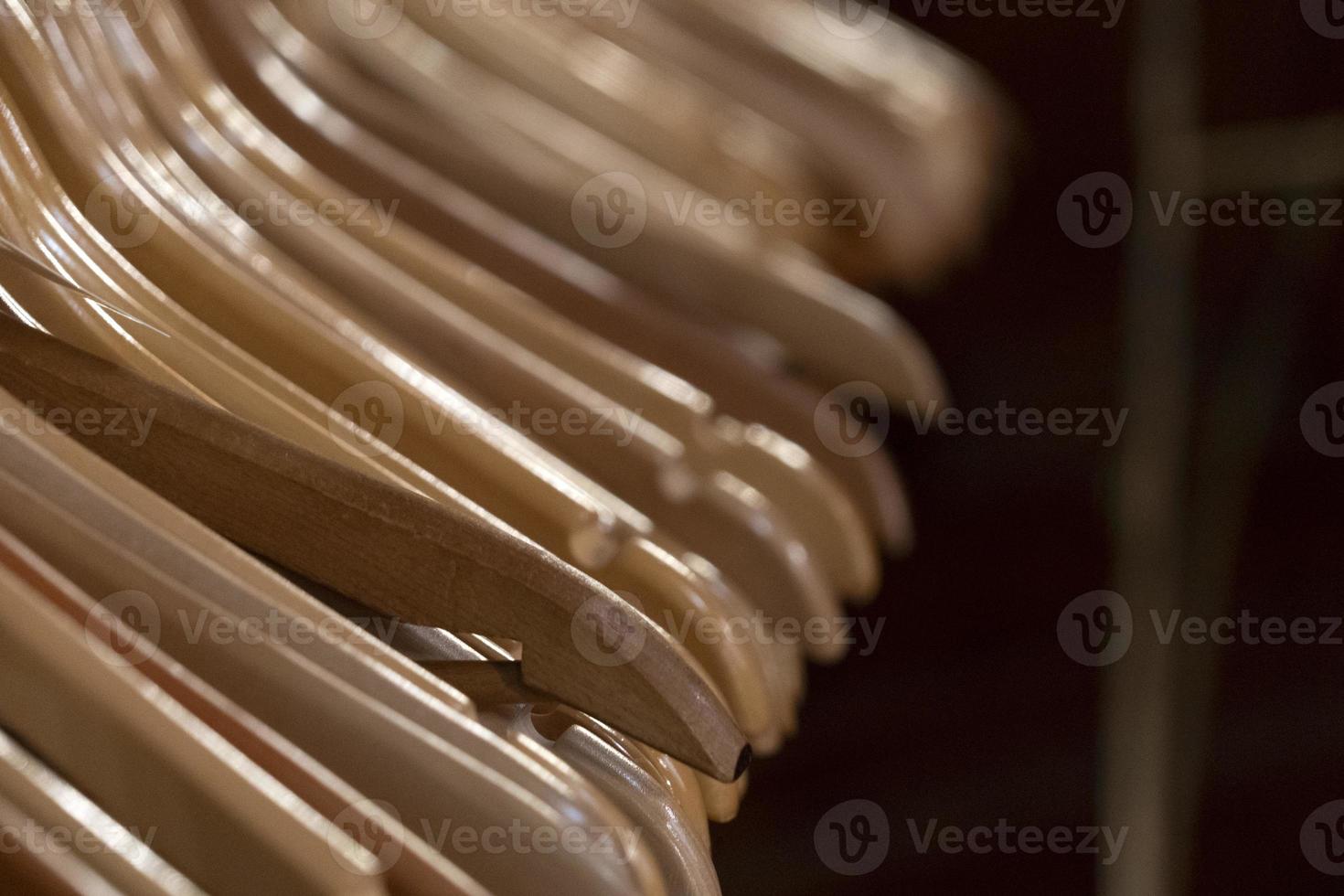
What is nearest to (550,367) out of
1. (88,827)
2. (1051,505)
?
(88,827)

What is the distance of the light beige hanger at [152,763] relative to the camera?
13.7 inches

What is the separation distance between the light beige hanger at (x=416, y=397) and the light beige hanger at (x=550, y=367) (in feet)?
0.16

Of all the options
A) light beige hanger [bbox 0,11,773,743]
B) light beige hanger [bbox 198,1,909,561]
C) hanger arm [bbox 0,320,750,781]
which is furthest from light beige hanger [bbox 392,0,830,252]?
hanger arm [bbox 0,320,750,781]

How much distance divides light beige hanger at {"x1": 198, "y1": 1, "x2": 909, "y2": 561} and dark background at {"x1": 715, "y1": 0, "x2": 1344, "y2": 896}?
1.91 ft

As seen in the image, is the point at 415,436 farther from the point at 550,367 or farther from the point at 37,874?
the point at 37,874

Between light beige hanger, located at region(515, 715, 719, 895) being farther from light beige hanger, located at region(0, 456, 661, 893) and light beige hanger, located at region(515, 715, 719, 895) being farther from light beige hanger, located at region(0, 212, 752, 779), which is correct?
light beige hanger, located at region(0, 212, 752, 779)

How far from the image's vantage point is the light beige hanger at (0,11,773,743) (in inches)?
20.8

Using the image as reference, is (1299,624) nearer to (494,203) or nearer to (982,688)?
(982,688)

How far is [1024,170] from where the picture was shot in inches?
53.0

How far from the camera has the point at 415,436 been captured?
537 millimetres

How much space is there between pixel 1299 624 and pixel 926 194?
31.5 inches

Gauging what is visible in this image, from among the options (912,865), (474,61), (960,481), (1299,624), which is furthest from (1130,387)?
(474,61)

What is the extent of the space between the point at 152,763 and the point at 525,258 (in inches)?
15.0

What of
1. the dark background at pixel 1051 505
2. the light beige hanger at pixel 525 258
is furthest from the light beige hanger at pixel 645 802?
the dark background at pixel 1051 505
